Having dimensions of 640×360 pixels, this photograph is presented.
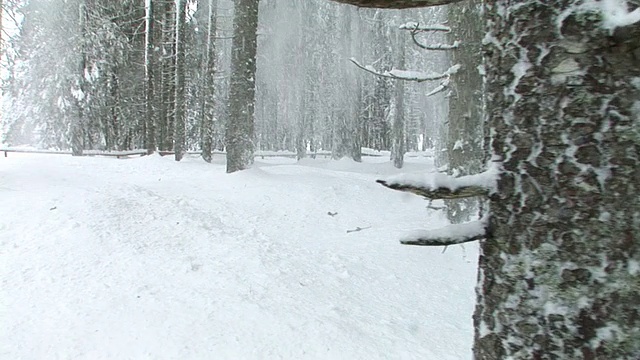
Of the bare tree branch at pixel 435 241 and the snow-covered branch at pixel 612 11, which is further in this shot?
the bare tree branch at pixel 435 241

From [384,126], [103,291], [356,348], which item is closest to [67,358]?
[103,291]

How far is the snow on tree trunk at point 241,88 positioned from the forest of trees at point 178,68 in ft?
18.1

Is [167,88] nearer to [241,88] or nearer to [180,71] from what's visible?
[180,71]

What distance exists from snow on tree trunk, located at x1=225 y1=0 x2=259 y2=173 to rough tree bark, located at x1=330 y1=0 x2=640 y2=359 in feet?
31.4

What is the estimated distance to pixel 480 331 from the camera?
1.64 metres

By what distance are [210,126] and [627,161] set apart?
1656 cm

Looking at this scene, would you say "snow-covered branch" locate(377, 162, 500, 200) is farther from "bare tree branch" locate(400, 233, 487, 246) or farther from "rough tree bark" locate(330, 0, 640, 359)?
"bare tree branch" locate(400, 233, 487, 246)

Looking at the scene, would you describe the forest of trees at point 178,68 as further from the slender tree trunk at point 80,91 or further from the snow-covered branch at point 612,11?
the snow-covered branch at point 612,11

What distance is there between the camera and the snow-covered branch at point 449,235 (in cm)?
152

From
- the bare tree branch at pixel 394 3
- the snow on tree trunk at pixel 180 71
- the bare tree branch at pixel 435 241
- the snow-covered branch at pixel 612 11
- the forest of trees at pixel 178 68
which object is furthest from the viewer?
the forest of trees at pixel 178 68

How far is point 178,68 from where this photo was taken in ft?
55.5

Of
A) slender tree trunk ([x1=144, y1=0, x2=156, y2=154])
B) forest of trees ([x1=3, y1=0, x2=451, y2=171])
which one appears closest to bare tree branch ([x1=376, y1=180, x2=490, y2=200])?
forest of trees ([x1=3, y1=0, x2=451, y2=171])

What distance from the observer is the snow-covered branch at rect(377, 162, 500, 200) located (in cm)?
140

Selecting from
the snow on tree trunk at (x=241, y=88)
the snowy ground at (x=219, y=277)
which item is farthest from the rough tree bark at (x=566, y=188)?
the snow on tree trunk at (x=241, y=88)
